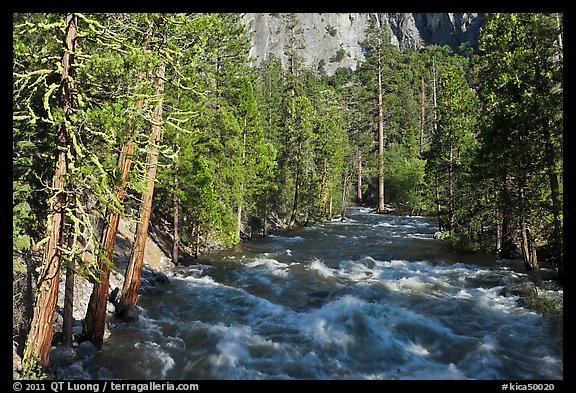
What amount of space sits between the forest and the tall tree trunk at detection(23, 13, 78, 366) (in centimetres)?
2

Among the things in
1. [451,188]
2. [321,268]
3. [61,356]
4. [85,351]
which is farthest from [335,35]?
[61,356]

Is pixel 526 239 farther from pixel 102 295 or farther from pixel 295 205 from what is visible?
pixel 295 205

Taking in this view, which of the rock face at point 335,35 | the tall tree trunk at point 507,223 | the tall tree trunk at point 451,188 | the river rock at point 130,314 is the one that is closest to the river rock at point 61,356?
the river rock at point 130,314

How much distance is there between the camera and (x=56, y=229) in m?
6.17

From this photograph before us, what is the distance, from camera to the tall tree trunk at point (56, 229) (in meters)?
6.08

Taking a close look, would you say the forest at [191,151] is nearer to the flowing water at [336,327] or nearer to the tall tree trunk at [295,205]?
the tall tree trunk at [295,205]

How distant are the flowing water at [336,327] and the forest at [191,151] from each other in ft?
5.62

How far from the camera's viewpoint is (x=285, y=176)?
34.7 meters

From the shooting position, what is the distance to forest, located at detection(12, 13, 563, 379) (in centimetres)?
627

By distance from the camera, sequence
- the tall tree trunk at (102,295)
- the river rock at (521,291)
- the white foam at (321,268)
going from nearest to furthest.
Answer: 1. the tall tree trunk at (102,295)
2. the river rock at (521,291)
3. the white foam at (321,268)
